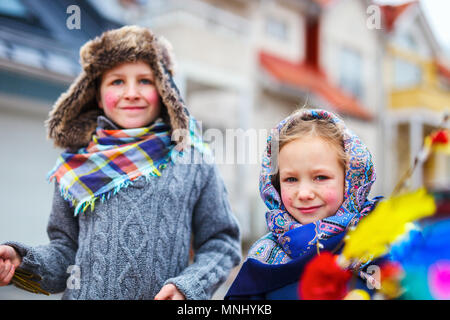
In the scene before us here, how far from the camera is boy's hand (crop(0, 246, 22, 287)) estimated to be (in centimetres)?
158

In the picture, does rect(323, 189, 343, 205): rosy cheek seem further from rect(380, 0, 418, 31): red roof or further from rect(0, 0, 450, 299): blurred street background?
rect(380, 0, 418, 31): red roof

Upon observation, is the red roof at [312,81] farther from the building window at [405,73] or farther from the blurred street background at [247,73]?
the building window at [405,73]

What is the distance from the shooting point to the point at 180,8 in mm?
8883

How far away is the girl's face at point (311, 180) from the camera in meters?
1.48

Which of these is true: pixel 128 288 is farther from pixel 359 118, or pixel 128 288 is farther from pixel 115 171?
pixel 359 118

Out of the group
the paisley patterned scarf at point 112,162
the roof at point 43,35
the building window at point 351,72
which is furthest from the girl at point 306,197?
the building window at point 351,72

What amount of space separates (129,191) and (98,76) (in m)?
0.52

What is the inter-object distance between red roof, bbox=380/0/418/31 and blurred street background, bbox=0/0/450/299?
5 centimetres

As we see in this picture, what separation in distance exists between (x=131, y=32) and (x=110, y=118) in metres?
0.36

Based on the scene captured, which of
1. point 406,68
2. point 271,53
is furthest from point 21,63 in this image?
point 406,68

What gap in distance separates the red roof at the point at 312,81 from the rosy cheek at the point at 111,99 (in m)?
9.65

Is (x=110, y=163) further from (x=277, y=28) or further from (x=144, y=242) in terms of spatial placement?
(x=277, y=28)

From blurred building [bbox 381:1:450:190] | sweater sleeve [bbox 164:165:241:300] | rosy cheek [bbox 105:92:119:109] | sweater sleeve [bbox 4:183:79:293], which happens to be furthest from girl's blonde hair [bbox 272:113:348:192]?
blurred building [bbox 381:1:450:190]

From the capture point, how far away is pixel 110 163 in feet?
6.17
